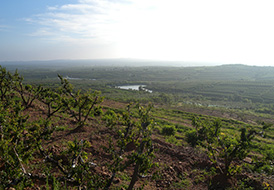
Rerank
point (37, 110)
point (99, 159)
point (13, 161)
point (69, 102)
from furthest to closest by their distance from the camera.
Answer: point (37, 110)
point (69, 102)
point (99, 159)
point (13, 161)

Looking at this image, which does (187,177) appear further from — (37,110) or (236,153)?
(37,110)

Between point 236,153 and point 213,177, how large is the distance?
1.61 meters

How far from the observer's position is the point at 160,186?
7.61 meters

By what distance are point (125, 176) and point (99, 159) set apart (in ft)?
5.32

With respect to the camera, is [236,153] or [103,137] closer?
[236,153]

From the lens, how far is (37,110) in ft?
47.3

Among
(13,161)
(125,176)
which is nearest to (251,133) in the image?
(125,176)

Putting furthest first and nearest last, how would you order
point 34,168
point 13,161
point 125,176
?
point 125,176 → point 34,168 → point 13,161

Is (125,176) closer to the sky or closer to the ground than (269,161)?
closer to the ground

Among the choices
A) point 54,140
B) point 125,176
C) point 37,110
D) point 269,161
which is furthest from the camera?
point 37,110

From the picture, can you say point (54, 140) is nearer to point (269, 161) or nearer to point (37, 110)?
point (37, 110)

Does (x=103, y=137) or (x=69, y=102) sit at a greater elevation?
(x=69, y=102)

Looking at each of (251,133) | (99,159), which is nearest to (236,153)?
(251,133)

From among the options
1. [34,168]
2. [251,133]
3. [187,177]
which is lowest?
[187,177]
